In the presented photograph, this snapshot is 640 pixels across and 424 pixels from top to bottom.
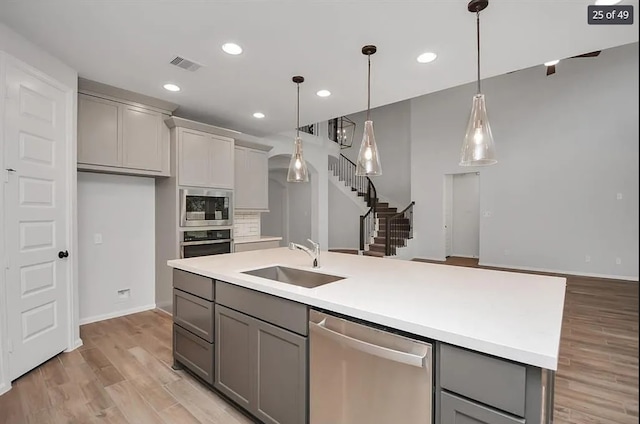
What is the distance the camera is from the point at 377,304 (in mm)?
1597

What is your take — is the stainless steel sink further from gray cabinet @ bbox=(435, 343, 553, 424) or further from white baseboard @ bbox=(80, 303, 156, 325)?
white baseboard @ bbox=(80, 303, 156, 325)

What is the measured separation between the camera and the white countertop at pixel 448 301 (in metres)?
1.24

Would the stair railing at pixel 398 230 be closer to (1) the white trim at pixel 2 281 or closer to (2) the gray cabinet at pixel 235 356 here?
(2) the gray cabinet at pixel 235 356

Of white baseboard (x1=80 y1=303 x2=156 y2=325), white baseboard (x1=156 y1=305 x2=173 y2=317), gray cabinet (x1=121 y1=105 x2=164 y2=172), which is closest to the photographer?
gray cabinet (x1=121 y1=105 x2=164 y2=172)

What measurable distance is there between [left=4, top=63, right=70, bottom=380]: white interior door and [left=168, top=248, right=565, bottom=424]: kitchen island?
4.61ft

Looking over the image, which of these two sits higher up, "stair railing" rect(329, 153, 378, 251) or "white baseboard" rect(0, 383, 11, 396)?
"stair railing" rect(329, 153, 378, 251)

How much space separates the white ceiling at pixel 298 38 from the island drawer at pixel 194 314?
206 centimetres

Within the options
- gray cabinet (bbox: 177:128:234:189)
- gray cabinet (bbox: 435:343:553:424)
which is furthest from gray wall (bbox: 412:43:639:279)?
gray cabinet (bbox: 177:128:234:189)

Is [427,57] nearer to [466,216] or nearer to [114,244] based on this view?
[114,244]

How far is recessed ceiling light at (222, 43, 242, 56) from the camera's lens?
2.72 m

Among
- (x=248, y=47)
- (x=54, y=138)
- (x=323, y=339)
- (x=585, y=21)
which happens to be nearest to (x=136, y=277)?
(x=54, y=138)

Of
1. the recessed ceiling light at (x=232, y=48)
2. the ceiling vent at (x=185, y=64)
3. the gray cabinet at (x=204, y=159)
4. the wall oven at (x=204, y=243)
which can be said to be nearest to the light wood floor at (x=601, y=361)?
the recessed ceiling light at (x=232, y=48)

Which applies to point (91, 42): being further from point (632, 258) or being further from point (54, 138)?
point (632, 258)

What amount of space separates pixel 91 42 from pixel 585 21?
3.73 metres
